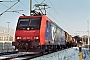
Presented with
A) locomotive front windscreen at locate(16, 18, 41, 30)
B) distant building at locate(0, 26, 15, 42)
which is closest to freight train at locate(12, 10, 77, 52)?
locomotive front windscreen at locate(16, 18, 41, 30)

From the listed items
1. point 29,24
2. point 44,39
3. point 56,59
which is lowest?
point 56,59

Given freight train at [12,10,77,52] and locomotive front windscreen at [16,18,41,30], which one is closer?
freight train at [12,10,77,52]

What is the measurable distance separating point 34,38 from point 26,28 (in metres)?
1.24

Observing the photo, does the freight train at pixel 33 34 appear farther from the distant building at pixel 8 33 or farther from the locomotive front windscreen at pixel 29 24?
the distant building at pixel 8 33

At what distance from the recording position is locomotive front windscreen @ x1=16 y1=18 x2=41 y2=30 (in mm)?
16500

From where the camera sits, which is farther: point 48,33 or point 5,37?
point 5,37

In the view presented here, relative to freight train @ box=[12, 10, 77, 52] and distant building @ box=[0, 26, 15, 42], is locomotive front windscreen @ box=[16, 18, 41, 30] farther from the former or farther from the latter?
distant building @ box=[0, 26, 15, 42]

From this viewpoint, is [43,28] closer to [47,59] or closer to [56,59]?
[56,59]

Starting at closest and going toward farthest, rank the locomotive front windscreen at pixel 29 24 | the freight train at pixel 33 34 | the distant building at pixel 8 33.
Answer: the freight train at pixel 33 34 < the locomotive front windscreen at pixel 29 24 < the distant building at pixel 8 33

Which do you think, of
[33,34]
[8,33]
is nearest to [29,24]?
[33,34]

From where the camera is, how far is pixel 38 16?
55.5ft

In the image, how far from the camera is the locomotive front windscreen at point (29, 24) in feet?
54.1

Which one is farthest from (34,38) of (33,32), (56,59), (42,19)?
(56,59)

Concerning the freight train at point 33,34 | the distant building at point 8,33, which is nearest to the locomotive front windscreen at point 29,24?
the freight train at point 33,34
